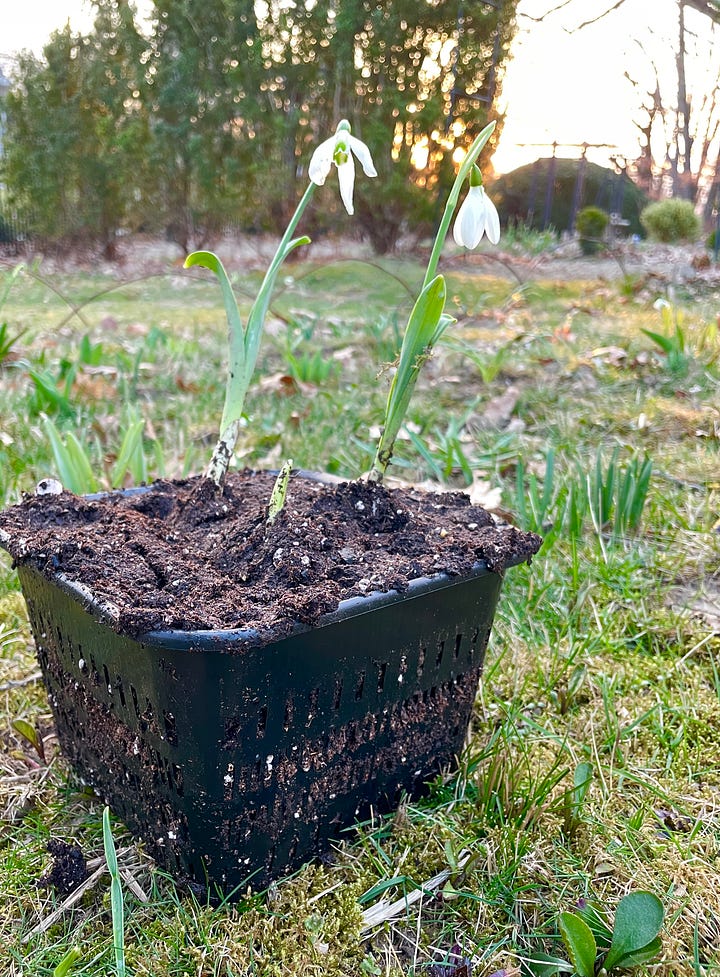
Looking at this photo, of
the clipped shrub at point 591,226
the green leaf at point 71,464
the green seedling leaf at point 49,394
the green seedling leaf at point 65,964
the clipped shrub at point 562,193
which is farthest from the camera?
the clipped shrub at point 591,226

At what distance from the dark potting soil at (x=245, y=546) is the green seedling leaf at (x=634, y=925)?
44cm

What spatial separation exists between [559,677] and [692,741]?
247 mm

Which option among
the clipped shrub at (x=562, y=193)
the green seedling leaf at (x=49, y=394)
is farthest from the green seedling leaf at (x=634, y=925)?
the clipped shrub at (x=562, y=193)

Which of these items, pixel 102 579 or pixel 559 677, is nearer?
pixel 102 579

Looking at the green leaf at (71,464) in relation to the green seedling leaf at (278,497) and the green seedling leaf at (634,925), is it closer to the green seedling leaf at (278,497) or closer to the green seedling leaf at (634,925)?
the green seedling leaf at (278,497)

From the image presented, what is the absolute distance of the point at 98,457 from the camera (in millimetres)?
2305

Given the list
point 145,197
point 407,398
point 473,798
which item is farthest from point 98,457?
point 145,197

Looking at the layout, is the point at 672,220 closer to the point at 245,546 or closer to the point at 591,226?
the point at 591,226

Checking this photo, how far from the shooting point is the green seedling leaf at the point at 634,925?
0.89 meters

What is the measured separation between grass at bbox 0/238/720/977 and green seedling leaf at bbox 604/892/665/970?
0.05 m

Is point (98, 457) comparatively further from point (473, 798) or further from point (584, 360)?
point (584, 360)

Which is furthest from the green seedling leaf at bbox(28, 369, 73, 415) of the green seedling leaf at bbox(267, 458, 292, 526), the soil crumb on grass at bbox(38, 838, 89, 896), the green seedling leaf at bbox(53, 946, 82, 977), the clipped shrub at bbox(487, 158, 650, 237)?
the clipped shrub at bbox(487, 158, 650, 237)

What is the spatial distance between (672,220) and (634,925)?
5.65 m

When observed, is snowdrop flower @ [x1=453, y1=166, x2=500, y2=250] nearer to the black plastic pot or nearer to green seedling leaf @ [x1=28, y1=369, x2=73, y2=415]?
the black plastic pot
